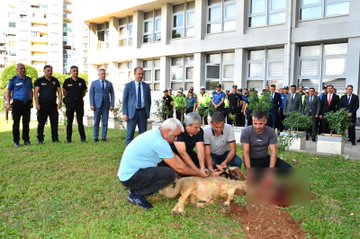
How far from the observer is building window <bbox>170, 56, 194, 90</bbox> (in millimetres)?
20781

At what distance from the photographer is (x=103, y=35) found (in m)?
27.7

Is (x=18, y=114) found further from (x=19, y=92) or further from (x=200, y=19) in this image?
(x=200, y=19)

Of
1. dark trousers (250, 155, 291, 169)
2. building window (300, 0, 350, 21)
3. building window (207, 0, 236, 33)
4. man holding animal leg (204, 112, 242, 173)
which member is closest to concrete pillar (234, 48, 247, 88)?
building window (207, 0, 236, 33)

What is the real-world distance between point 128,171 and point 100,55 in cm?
2349

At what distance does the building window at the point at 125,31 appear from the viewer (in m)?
24.8

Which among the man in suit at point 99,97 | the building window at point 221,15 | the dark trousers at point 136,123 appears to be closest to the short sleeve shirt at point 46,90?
the man in suit at point 99,97

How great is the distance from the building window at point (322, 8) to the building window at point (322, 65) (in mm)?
1234

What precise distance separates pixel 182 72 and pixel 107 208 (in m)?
17.1

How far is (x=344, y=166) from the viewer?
7.16 m

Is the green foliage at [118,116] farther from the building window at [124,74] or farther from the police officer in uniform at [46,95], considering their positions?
the building window at [124,74]

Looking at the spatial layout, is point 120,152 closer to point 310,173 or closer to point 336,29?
point 310,173

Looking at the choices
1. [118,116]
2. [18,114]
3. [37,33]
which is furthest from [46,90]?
[37,33]

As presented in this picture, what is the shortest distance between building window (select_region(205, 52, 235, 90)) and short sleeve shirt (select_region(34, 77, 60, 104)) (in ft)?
37.4

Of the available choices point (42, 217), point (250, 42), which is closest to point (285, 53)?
point (250, 42)
